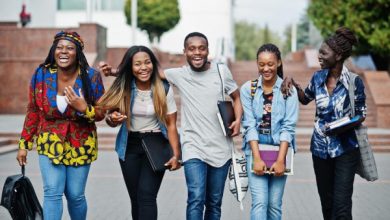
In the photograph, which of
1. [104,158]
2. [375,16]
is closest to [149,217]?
[104,158]

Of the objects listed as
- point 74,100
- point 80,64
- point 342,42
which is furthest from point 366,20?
point 74,100

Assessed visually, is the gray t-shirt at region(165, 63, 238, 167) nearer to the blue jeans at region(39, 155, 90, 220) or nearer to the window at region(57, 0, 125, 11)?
the blue jeans at region(39, 155, 90, 220)

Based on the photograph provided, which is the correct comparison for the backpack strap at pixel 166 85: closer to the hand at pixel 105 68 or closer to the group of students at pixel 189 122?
the group of students at pixel 189 122

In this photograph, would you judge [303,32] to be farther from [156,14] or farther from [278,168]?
[278,168]

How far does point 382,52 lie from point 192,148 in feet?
56.4

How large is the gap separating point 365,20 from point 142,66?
56.2 feet

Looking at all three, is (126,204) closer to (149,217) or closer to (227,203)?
(227,203)

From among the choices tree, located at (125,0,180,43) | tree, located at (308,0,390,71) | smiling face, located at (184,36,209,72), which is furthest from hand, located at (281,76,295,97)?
tree, located at (125,0,180,43)

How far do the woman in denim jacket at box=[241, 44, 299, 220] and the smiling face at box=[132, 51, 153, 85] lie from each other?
796 mm

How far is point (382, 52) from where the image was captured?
21.5 metres

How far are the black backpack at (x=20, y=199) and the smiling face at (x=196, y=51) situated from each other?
161cm

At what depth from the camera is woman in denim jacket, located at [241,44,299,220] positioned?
206 inches

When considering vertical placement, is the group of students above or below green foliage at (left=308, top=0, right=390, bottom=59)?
below

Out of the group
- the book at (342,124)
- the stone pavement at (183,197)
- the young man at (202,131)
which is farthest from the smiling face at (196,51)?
the stone pavement at (183,197)
